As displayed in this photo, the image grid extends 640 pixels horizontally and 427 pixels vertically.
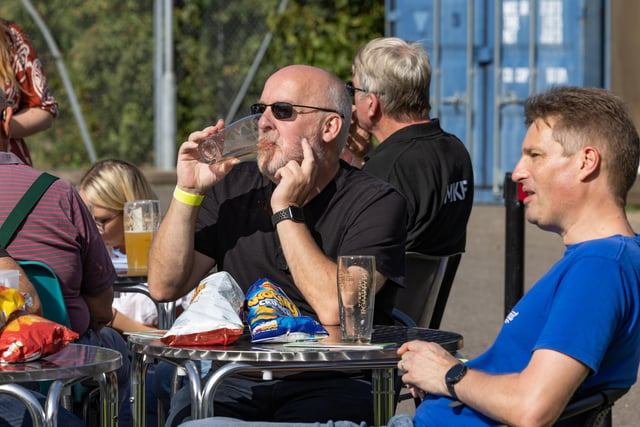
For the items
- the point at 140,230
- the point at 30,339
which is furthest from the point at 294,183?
the point at 140,230

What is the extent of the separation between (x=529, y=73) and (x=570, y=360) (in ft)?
31.0

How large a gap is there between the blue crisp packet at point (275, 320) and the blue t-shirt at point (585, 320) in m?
0.54

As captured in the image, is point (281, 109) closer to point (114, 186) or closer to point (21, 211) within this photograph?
point (21, 211)

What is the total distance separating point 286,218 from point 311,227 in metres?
0.20

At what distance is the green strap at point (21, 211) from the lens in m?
3.27

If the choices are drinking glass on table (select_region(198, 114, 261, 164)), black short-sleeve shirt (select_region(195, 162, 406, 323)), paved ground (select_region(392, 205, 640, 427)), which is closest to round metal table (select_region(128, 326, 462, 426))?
black short-sleeve shirt (select_region(195, 162, 406, 323))

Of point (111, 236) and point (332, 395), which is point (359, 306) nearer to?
point (332, 395)

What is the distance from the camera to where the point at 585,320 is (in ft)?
7.58

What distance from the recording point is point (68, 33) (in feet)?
45.7

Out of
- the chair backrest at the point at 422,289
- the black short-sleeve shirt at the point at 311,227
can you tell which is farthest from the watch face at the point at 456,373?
the chair backrest at the point at 422,289

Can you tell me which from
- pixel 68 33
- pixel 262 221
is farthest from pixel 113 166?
pixel 68 33

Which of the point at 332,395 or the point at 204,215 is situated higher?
the point at 204,215

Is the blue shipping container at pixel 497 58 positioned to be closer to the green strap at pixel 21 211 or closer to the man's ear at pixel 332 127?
the man's ear at pixel 332 127

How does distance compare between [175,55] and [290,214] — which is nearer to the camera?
[290,214]
